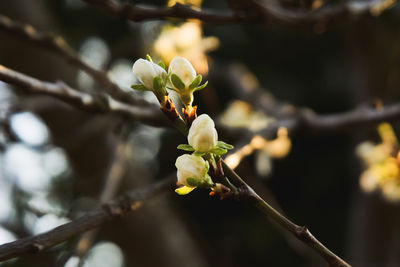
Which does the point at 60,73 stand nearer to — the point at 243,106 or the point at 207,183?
the point at 243,106

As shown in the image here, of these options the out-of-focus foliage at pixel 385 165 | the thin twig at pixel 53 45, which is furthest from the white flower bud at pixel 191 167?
the out-of-focus foliage at pixel 385 165

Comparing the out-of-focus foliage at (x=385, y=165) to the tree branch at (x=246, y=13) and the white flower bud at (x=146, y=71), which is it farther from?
the white flower bud at (x=146, y=71)

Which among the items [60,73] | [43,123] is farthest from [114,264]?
[60,73]

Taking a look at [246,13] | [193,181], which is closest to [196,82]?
[193,181]

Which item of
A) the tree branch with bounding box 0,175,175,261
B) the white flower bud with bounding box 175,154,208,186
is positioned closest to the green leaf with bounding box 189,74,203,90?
the white flower bud with bounding box 175,154,208,186

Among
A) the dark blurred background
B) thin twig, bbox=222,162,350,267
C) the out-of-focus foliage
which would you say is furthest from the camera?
the dark blurred background

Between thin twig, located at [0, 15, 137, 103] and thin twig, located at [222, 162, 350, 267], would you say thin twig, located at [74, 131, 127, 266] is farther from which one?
thin twig, located at [222, 162, 350, 267]
